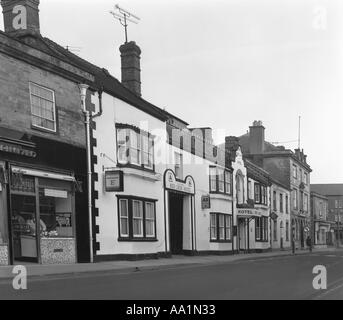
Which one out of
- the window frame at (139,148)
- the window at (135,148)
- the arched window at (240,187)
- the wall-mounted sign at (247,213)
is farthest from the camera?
the arched window at (240,187)

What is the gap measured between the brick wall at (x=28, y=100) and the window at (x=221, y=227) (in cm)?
1416

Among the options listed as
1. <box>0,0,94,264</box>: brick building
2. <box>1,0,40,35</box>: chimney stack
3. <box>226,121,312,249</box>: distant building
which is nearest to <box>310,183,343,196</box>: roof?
<box>226,121,312,249</box>: distant building

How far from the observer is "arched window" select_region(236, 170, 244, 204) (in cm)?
3659

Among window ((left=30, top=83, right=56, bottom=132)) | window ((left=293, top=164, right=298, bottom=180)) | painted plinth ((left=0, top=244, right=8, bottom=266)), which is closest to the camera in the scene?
painted plinth ((left=0, top=244, right=8, bottom=266))

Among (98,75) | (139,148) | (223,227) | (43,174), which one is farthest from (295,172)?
(43,174)

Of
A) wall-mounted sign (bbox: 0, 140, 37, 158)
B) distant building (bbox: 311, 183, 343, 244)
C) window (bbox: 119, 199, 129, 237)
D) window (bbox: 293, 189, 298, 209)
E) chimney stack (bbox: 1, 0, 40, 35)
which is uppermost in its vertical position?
chimney stack (bbox: 1, 0, 40, 35)

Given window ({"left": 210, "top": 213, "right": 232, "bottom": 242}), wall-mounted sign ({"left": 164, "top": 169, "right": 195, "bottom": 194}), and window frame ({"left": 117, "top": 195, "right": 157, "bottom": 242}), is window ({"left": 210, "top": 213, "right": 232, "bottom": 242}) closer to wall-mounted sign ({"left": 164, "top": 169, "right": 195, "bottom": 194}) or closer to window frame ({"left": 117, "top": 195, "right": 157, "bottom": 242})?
wall-mounted sign ({"left": 164, "top": 169, "right": 195, "bottom": 194})

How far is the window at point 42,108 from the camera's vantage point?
17.9 m

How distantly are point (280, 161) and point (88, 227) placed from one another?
3700cm

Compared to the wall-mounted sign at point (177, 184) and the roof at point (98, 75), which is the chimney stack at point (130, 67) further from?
the wall-mounted sign at point (177, 184)

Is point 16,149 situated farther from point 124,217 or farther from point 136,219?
point 136,219

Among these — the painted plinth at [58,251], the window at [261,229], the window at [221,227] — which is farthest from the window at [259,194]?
the painted plinth at [58,251]

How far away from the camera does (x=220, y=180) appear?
109 ft

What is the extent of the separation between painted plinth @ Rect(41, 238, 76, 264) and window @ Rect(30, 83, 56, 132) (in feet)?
12.4
